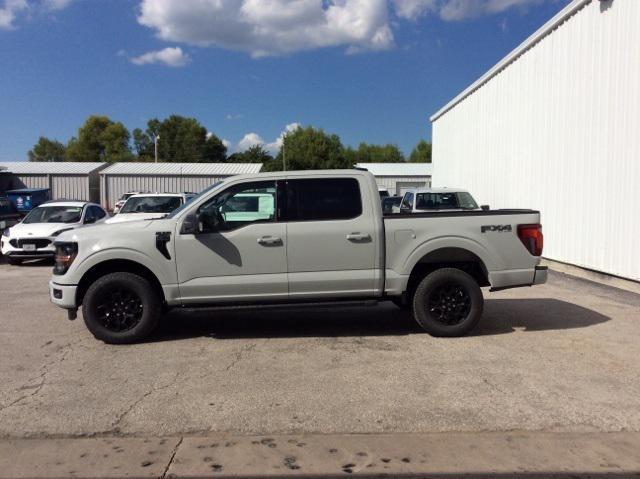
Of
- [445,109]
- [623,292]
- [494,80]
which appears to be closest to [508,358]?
[623,292]

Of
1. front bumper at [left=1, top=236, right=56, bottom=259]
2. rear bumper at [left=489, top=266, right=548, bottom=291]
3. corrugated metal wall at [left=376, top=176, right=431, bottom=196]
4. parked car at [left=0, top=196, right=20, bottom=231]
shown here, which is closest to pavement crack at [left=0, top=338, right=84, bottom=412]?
rear bumper at [left=489, top=266, right=548, bottom=291]

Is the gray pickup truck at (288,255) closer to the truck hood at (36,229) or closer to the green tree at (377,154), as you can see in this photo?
the truck hood at (36,229)

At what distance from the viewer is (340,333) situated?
698 cm

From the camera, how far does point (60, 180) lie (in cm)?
4194

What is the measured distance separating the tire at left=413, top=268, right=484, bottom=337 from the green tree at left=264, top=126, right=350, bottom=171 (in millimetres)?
65332

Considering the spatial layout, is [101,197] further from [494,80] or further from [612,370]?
[612,370]

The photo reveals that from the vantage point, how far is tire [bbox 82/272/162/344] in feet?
20.6

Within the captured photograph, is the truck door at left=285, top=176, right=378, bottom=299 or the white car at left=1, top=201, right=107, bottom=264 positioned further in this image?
the white car at left=1, top=201, right=107, bottom=264

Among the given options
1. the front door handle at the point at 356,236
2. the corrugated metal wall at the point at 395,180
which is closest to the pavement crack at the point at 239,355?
the front door handle at the point at 356,236

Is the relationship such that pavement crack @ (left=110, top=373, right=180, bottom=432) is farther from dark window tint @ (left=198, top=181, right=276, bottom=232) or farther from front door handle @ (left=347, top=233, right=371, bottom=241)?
front door handle @ (left=347, top=233, right=371, bottom=241)

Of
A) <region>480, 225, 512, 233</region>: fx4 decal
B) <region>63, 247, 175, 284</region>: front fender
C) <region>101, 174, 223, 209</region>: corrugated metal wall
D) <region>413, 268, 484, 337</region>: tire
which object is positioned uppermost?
<region>101, 174, 223, 209</region>: corrugated metal wall

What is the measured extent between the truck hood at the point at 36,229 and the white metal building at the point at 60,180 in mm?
29022

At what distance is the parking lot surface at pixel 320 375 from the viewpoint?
430 cm

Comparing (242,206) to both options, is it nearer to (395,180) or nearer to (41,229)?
(41,229)
